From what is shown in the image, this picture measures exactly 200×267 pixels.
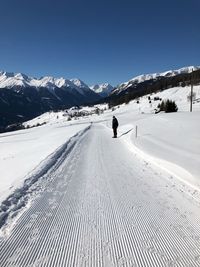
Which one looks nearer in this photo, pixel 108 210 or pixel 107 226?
pixel 107 226

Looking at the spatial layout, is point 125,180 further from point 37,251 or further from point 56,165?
point 37,251

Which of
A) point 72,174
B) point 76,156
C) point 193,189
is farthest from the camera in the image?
point 76,156

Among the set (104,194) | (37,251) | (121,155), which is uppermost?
(37,251)

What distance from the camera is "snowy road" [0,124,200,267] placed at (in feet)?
15.4

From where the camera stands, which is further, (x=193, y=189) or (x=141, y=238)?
(x=193, y=189)

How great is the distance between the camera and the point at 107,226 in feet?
19.2

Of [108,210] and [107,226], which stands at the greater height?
[107,226]

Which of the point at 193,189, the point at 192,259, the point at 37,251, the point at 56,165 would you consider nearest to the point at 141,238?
the point at 192,259

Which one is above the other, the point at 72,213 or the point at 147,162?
the point at 72,213

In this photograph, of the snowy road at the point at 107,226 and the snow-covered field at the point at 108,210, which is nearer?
the snowy road at the point at 107,226

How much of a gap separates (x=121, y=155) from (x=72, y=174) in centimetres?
527

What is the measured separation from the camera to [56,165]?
1219cm

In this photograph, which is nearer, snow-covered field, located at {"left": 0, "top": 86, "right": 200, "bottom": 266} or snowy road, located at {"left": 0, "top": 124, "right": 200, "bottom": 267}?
snowy road, located at {"left": 0, "top": 124, "right": 200, "bottom": 267}

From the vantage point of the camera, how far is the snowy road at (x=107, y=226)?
15.4 ft
